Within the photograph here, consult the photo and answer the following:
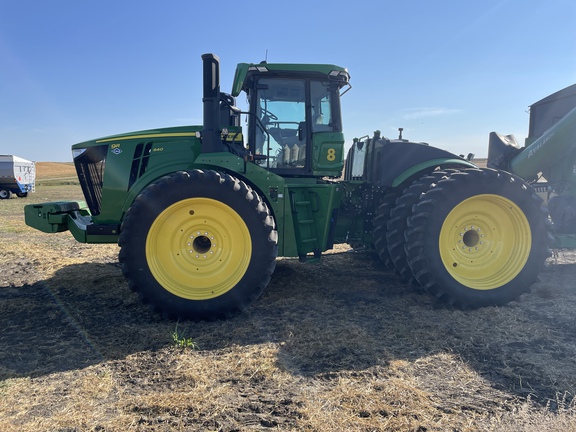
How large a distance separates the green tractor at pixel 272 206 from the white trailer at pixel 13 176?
24710mm

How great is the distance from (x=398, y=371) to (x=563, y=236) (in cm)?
444

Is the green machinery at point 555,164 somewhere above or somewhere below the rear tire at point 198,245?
above

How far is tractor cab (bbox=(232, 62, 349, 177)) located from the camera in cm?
A: 538

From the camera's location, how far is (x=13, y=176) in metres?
26.0

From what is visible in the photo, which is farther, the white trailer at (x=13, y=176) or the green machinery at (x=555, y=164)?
the white trailer at (x=13, y=176)

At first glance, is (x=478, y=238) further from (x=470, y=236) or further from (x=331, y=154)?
(x=331, y=154)

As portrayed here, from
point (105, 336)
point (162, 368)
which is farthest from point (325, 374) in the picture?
point (105, 336)

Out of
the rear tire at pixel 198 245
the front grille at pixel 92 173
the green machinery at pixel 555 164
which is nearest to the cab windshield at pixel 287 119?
the rear tire at pixel 198 245

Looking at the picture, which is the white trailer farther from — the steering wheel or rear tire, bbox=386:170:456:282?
rear tire, bbox=386:170:456:282

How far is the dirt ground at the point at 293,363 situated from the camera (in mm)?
2727

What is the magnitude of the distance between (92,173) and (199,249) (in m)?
2.10

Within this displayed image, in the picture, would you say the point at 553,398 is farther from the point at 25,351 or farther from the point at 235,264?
the point at 25,351

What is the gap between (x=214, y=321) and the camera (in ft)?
14.5

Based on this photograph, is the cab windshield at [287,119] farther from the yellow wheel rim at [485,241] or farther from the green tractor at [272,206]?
the yellow wheel rim at [485,241]
